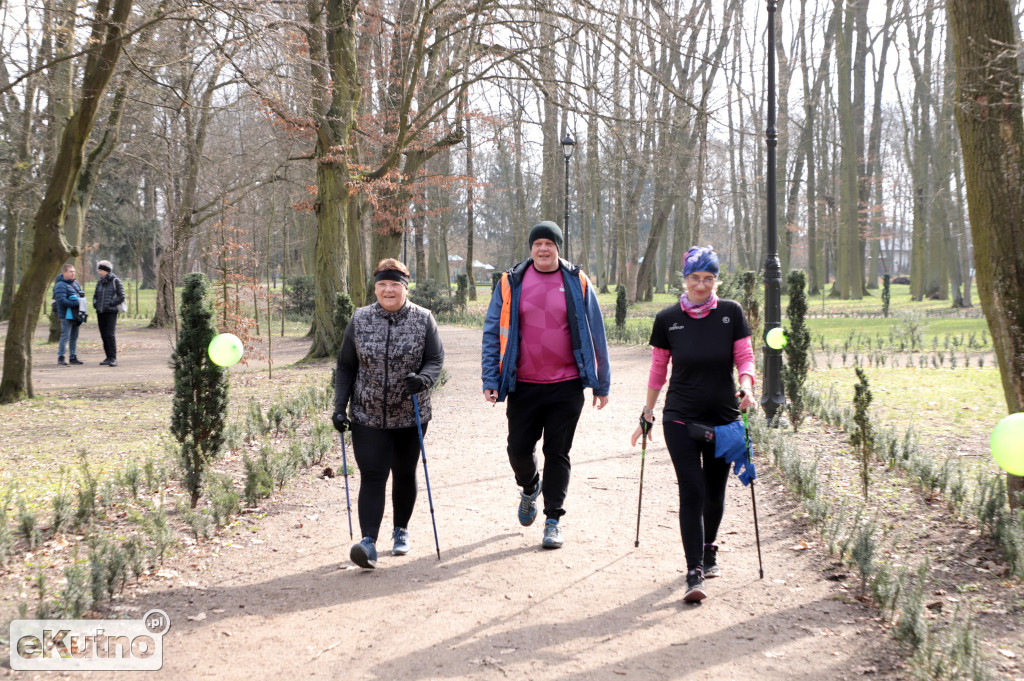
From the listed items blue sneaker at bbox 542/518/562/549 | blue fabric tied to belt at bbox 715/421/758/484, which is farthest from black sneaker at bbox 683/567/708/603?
blue sneaker at bbox 542/518/562/549

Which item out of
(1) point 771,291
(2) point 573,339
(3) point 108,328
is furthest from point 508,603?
(3) point 108,328

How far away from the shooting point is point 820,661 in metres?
3.97

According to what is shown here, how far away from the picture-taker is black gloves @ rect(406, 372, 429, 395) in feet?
17.1

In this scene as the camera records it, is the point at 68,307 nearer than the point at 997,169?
No

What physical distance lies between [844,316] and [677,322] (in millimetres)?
25803

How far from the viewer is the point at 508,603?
4.73 metres

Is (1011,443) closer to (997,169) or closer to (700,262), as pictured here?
(700,262)

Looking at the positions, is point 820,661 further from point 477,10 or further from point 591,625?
point 477,10

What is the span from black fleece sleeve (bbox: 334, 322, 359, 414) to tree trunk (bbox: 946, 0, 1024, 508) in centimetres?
402

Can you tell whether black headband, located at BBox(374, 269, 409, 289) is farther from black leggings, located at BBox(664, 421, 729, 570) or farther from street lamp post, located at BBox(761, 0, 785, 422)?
street lamp post, located at BBox(761, 0, 785, 422)

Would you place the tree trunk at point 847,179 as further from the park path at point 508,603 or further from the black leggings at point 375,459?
the black leggings at point 375,459

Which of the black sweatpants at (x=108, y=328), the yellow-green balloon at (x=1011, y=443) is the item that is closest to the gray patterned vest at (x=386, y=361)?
the yellow-green balloon at (x=1011, y=443)

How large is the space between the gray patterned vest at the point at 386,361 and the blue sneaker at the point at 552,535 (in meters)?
1.13

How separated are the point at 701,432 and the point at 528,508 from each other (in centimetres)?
165
